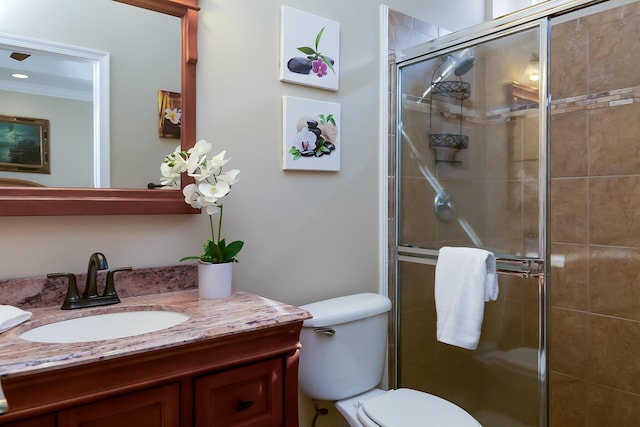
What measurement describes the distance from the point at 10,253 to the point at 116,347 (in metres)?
0.58

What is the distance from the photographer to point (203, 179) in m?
1.40

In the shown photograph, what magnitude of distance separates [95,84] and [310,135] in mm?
799

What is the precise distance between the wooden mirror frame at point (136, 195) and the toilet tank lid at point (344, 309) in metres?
0.56

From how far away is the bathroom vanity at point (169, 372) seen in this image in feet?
2.69

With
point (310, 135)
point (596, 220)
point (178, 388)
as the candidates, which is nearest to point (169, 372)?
point (178, 388)

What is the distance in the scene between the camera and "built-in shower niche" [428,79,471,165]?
6.36 feet

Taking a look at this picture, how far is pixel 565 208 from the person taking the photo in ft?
7.04

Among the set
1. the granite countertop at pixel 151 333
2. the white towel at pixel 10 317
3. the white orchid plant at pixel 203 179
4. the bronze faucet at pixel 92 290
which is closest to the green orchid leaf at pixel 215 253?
the white orchid plant at pixel 203 179

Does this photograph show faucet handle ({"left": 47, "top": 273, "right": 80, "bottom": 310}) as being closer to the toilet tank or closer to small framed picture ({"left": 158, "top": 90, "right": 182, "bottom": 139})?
small framed picture ({"left": 158, "top": 90, "right": 182, "bottom": 139})

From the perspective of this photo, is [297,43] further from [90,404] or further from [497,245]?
[90,404]

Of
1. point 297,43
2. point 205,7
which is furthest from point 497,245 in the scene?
point 205,7

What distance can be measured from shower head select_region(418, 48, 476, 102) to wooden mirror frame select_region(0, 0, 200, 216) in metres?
1.10

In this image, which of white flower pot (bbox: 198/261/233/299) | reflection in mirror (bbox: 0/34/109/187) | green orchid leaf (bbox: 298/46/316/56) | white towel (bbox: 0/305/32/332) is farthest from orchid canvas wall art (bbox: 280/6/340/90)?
white towel (bbox: 0/305/32/332)

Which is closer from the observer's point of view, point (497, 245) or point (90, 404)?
point (90, 404)
